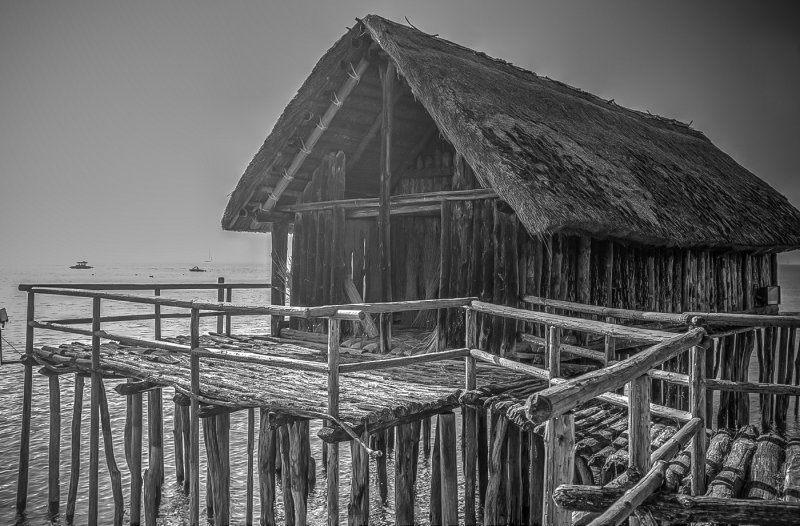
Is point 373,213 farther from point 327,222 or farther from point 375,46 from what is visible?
point 375,46

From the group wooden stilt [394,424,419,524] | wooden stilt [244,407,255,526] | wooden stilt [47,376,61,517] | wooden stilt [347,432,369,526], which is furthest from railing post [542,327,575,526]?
wooden stilt [47,376,61,517]

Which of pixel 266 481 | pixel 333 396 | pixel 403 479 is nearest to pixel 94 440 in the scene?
pixel 266 481

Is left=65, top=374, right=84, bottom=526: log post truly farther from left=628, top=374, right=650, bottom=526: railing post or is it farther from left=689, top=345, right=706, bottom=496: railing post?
left=628, top=374, right=650, bottom=526: railing post

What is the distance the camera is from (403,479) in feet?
20.3

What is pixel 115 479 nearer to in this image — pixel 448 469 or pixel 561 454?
pixel 448 469

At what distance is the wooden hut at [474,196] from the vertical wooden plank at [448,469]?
2103mm

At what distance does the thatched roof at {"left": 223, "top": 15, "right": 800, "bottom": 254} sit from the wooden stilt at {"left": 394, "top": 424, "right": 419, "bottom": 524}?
2695 mm

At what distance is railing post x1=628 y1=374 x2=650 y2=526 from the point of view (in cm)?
Result: 289

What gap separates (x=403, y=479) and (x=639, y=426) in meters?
3.74

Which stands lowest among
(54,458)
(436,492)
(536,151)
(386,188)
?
(54,458)

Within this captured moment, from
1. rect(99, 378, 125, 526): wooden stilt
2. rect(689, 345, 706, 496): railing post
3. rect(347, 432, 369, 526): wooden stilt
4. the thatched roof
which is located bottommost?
rect(99, 378, 125, 526): wooden stilt

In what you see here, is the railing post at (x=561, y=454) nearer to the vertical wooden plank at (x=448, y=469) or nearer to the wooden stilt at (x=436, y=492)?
the vertical wooden plank at (x=448, y=469)

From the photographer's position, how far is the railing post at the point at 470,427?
620cm

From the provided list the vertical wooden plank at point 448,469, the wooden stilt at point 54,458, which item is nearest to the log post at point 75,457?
the wooden stilt at point 54,458
